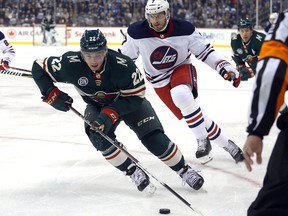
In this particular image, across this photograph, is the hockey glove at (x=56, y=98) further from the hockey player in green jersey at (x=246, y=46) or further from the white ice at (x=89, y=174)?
the hockey player in green jersey at (x=246, y=46)

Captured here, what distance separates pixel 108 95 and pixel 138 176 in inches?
18.0

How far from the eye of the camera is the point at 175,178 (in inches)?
137

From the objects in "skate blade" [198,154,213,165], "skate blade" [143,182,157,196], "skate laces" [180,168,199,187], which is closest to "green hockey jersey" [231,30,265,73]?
"skate blade" [198,154,213,165]

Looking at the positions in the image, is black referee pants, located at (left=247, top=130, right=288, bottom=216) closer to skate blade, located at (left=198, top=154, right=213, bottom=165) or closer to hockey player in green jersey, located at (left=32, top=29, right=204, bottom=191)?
hockey player in green jersey, located at (left=32, top=29, right=204, bottom=191)

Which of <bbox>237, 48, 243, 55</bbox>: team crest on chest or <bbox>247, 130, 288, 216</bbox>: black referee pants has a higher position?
<bbox>247, 130, 288, 216</bbox>: black referee pants

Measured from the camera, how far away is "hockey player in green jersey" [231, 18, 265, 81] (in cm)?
536

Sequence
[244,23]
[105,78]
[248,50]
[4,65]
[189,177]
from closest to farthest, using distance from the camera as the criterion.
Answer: [105,78] < [189,177] < [244,23] < [248,50] < [4,65]

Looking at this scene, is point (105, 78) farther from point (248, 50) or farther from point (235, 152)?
point (248, 50)

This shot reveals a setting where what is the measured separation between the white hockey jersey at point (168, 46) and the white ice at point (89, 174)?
63cm

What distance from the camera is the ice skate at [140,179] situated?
3.12 m

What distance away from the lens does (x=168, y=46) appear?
3818mm

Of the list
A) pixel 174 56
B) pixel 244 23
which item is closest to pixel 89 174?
pixel 174 56

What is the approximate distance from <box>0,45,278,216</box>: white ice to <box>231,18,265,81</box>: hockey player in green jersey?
1.64ft

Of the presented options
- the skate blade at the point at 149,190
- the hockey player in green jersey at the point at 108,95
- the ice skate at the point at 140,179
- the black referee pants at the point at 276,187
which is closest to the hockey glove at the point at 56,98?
the hockey player in green jersey at the point at 108,95
